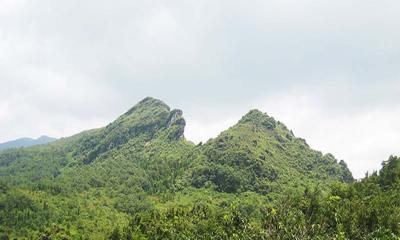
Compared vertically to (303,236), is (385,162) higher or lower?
higher

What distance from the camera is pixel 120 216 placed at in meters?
169

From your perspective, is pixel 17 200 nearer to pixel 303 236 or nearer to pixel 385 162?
pixel 385 162

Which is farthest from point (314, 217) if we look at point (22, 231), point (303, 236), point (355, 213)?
point (22, 231)

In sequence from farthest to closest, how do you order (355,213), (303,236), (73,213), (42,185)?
(42,185) → (73,213) → (355,213) → (303,236)

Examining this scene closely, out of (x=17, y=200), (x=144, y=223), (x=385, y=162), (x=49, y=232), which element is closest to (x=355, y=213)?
(x=385, y=162)

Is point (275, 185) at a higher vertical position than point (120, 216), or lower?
higher

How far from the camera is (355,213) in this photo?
89.6m

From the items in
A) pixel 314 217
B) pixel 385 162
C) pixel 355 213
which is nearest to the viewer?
pixel 355 213

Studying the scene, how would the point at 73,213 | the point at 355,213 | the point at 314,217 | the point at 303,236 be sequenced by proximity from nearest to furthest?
the point at 303,236
the point at 355,213
the point at 314,217
the point at 73,213

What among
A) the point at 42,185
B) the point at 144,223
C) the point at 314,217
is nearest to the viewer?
the point at 314,217

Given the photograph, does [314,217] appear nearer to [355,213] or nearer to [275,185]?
[355,213]

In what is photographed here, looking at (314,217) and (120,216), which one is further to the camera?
(120,216)

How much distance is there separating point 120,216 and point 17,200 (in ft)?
132

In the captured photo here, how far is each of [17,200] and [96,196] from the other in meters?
39.8
